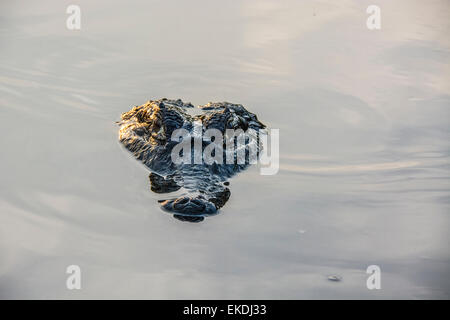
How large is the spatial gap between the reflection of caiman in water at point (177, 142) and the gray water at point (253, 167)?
0.16m

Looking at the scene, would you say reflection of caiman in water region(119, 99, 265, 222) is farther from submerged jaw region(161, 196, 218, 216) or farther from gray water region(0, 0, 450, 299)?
gray water region(0, 0, 450, 299)

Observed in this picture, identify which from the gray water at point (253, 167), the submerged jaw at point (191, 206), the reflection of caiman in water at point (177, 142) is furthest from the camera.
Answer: the reflection of caiman in water at point (177, 142)

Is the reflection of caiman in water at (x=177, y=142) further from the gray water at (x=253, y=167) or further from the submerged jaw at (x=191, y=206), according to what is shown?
the gray water at (x=253, y=167)

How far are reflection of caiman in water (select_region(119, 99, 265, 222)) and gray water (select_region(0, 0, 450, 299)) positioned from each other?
0.16 m

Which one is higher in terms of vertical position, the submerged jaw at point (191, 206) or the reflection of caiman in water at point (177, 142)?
the reflection of caiman in water at point (177, 142)

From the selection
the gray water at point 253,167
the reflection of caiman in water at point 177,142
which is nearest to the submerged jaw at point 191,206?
the reflection of caiman in water at point 177,142

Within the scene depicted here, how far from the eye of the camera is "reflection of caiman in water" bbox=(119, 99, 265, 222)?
6.76 m

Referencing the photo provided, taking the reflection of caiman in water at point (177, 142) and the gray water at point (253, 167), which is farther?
the reflection of caiman in water at point (177, 142)

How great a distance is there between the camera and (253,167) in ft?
26.7

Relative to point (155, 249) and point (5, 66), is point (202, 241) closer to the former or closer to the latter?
point (155, 249)

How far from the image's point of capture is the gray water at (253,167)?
19.5 feet

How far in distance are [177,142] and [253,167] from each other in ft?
3.30

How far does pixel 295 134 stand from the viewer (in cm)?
884
